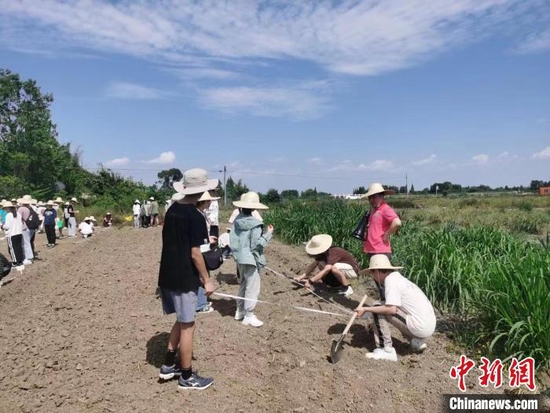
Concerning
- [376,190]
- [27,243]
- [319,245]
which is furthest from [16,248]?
[376,190]

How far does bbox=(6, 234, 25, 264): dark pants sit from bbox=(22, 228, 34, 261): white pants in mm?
455

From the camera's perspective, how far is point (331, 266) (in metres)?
6.12

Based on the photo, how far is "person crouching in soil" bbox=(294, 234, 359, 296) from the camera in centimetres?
615

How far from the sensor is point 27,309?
597cm

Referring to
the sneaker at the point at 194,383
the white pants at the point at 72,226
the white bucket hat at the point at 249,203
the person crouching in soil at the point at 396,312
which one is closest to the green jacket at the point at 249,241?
the white bucket hat at the point at 249,203

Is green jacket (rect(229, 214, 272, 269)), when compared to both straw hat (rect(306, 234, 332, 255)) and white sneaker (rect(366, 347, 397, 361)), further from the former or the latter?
white sneaker (rect(366, 347, 397, 361))

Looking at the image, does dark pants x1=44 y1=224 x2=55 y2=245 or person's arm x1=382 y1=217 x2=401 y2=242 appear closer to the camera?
person's arm x1=382 y1=217 x2=401 y2=242

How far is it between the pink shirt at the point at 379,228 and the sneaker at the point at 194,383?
2366 millimetres

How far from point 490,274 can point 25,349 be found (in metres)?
4.73

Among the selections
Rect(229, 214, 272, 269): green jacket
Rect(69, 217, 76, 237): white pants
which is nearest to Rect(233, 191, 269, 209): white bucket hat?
Rect(229, 214, 272, 269): green jacket

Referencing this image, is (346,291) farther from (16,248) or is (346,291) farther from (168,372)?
(16,248)

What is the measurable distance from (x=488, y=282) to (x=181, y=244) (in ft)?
10.2

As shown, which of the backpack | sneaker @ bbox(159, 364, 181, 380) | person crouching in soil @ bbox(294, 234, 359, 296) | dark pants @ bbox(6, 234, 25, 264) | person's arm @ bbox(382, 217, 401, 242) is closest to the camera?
sneaker @ bbox(159, 364, 181, 380)

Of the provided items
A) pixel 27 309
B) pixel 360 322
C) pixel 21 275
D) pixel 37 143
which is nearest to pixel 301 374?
pixel 360 322
